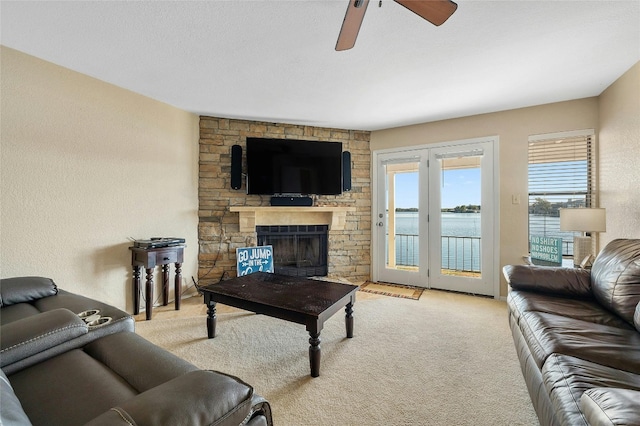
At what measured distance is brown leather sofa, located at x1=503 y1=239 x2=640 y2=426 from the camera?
896mm

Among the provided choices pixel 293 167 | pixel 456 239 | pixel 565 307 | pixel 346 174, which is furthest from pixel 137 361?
pixel 456 239

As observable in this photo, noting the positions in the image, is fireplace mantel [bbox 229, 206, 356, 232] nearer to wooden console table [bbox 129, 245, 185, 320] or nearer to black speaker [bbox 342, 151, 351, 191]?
black speaker [bbox 342, 151, 351, 191]

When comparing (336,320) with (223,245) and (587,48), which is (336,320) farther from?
(587,48)

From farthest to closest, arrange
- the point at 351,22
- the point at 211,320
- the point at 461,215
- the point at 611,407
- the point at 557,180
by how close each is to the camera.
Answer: the point at 461,215
the point at 557,180
the point at 211,320
the point at 351,22
the point at 611,407

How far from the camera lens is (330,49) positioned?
208 cm

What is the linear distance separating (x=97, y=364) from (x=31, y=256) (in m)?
1.83

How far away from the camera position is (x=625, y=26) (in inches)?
71.7

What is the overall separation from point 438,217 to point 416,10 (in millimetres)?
2780

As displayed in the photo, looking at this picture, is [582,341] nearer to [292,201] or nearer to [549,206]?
[549,206]

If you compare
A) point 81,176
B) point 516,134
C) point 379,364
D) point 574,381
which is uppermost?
point 516,134

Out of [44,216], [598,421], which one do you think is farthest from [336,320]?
[44,216]

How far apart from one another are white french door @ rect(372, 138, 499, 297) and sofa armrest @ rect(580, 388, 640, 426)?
2.87 meters

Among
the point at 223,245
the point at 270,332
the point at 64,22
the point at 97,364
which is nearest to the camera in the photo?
the point at 97,364

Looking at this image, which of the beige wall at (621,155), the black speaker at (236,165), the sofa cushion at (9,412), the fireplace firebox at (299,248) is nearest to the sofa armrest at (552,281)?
the beige wall at (621,155)
